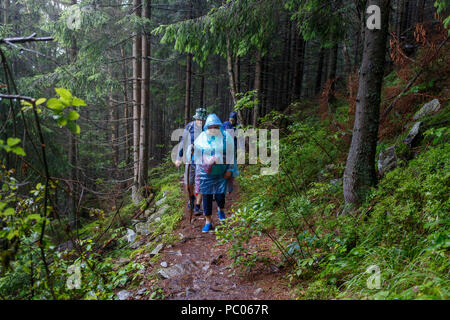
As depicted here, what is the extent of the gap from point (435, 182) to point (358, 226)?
110 centimetres

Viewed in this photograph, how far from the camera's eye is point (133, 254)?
500 cm

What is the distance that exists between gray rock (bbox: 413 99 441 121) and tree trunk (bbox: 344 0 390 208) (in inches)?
91.8

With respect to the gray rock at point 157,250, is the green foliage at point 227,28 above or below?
above

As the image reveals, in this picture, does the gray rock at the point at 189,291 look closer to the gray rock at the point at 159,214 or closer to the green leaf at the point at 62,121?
the green leaf at the point at 62,121

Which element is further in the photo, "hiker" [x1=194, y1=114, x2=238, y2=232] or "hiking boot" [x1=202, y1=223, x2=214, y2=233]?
"hiking boot" [x1=202, y1=223, x2=214, y2=233]

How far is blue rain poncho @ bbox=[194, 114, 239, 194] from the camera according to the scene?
16.0ft

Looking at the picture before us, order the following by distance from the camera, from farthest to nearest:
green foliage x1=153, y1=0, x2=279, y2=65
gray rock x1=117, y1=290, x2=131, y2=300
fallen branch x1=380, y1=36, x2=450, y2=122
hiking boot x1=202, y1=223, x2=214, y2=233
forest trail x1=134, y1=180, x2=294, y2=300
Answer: fallen branch x1=380, y1=36, x2=450, y2=122 → hiking boot x1=202, y1=223, x2=214, y2=233 → green foliage x1=153, y1=0, x2=279, y2=65 → gray rock x1=117, y1=290, x2=131, y2=300 → forest trail x1=134, y1=180, x2=294, y2=300

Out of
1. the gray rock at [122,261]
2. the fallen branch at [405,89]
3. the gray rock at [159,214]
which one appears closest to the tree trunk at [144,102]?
A: the gray rock at [159,214]

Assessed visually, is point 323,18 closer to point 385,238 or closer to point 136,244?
point 385,238

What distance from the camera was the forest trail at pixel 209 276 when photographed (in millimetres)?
3111

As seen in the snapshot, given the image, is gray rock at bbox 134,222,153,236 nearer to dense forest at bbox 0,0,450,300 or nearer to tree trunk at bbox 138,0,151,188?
dense forest at bbox 0,0,450,300

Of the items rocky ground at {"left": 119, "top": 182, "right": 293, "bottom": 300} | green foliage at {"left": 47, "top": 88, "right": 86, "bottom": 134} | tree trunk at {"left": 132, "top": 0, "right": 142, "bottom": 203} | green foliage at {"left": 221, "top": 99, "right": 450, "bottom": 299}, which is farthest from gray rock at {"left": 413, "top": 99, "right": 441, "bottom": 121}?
tree trunk at {"left": 132, "top": 0, "right": 142, "bottom": 203}
